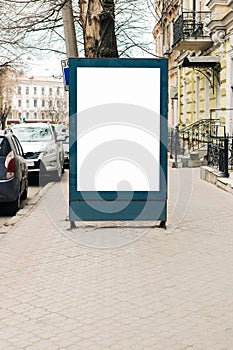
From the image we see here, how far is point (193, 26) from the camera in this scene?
72.6ft

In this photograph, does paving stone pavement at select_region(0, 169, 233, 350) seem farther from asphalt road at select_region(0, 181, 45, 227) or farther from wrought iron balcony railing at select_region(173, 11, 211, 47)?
wrought iron balcony railing at select_region(173, 11, 211, 47)

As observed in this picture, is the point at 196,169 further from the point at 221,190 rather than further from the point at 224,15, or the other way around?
the point at 221,190

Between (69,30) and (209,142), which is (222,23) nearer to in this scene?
(209,142)

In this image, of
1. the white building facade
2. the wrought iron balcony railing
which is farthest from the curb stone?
the white building facade

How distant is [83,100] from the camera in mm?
8000

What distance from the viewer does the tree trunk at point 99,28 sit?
11.0m

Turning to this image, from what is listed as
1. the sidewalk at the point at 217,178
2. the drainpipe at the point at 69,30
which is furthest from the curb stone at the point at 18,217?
the drainpipe at the point at 69,30

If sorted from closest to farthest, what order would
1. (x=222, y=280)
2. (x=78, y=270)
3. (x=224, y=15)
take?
(x=222, y=280), (x=78, y=270), (x=224, y=15)

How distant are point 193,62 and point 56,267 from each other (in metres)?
14.8

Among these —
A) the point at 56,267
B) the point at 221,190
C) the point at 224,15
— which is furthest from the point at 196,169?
the point at 56,267

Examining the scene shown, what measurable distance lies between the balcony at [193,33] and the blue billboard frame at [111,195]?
13.6 meters

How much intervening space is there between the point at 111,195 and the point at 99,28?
4351 millimetres

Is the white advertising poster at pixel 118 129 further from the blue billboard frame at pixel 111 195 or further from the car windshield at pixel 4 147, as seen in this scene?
the car windshield at pixel 4 147

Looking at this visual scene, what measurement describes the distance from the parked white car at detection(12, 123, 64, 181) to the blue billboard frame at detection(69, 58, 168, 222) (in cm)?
767
